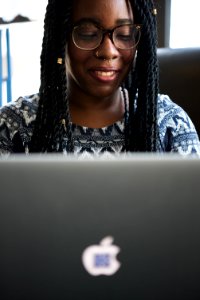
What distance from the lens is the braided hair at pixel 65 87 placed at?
95 cm

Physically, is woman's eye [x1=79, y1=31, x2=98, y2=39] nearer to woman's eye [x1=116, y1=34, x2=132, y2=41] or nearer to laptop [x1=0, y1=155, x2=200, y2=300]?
woman's eye [x1=116, y1=34, x2=132, y2=41]

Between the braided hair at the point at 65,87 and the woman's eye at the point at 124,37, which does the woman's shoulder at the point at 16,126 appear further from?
the woman's eye at the point at 124,37

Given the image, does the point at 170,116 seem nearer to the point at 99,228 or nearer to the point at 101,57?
the point at 101,57

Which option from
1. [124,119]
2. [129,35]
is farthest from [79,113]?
[129,35]

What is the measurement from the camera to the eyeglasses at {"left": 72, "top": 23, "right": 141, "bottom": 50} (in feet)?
3.03

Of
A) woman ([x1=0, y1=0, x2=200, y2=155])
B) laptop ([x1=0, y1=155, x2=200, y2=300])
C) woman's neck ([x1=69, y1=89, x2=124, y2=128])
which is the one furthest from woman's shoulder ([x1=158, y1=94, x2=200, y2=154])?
laptop ([x1=0, y1=155, x2=200, y2=300])

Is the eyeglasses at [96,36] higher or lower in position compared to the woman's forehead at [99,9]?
lower

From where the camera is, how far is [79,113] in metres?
1.04

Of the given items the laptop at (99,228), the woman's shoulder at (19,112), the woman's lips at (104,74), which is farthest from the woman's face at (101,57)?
the laptop at (99,228)

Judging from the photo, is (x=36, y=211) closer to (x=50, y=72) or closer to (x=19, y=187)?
(x=19, y=187)

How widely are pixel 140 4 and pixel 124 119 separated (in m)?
0.25

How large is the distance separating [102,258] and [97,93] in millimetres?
608

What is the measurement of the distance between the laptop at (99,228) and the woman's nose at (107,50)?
21.5 inches

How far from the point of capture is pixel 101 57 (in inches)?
37.0
